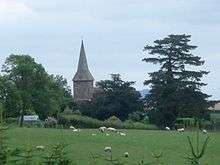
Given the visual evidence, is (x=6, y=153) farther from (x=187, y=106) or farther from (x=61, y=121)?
(x=187, y=106)

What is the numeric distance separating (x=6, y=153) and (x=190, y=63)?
80.0 meters

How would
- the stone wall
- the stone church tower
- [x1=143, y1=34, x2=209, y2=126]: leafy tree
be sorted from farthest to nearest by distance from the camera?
1. the stone church tower
2. the stone wall
3. [x1=143, y1=34, x2=209, y2=126]: leafy tree

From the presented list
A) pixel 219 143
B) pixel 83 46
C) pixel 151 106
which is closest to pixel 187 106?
pixel 151 106

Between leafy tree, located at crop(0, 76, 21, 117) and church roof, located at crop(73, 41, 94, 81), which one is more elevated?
church roof, located at crop(73, 41, 94, 81)

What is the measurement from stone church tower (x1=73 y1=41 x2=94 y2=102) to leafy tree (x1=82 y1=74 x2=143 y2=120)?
38215mm

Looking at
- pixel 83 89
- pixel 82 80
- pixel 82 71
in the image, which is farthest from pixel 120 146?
pixel 82 71

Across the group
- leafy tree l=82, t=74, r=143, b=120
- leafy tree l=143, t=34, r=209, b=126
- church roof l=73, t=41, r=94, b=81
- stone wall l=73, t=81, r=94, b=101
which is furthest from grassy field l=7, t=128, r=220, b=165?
church roof l=73, t=41, r=94, b=81

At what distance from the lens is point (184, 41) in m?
86.8

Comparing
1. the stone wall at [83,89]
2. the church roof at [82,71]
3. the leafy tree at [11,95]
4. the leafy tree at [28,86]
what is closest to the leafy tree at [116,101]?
the leafy tree at [28,86]

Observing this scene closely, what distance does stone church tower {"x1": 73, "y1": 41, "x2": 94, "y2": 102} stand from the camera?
139 m

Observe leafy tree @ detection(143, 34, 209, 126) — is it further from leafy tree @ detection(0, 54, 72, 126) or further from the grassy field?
the grassy field

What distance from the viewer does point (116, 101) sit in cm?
9550

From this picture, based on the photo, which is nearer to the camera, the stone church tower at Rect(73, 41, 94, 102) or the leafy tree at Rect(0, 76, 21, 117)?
the leafy tree at Rect(0, 76, 21, 117)

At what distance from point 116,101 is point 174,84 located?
53.3 ft
